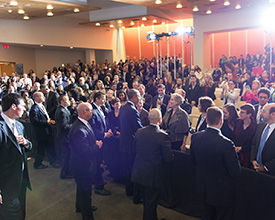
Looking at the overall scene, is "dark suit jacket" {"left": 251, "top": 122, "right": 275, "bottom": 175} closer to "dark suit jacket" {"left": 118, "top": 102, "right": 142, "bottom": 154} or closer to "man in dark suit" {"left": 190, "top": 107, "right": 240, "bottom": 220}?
"man in dark suit" {"left": 190, "top": 107, "right": 240, "bottom": 220}

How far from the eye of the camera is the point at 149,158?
3.32 m

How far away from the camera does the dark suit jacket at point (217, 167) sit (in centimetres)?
275

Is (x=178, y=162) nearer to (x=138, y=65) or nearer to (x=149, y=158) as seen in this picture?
(x=149, y=158)

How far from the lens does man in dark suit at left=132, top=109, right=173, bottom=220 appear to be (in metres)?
3.29

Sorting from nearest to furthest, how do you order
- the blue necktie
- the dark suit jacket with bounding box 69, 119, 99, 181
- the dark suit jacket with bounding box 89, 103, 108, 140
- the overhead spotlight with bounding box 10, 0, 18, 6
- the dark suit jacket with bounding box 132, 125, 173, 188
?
the dark suit jacket with bounding box 132, 125, 173, 188, the blue necktie, the dark suit jacket with bounding box 69, 119, 99, 181, the dark suit jacket with bounding box 89, 103, 108, 140, the overhead spotlight with bounding box 10, 0, 18, 6

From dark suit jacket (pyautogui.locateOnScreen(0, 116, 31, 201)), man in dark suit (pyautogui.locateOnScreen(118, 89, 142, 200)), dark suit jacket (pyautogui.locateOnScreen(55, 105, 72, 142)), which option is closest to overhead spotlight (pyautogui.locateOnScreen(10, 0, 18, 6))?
dark suit jacket (pyautogui.locateOnScreen(55, 105, 72, 142))

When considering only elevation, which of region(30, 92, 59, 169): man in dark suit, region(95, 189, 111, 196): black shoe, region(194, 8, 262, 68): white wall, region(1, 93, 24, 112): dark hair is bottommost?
region(95, 189, 111, 196): black shoe

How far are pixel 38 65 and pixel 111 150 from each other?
18.0 m

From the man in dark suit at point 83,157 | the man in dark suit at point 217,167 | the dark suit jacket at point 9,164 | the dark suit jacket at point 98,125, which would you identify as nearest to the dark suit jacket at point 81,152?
the man in dark suit at point 83,157

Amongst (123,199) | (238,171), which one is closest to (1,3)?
(123,199)

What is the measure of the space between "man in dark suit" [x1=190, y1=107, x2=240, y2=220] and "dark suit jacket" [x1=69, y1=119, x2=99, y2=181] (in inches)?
56.6

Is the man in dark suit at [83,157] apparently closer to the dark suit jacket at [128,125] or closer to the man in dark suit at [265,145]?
the dark suit jacket at [128,125]

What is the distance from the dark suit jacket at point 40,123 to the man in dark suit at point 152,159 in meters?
3.08

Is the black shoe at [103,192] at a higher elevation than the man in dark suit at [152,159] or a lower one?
lower
